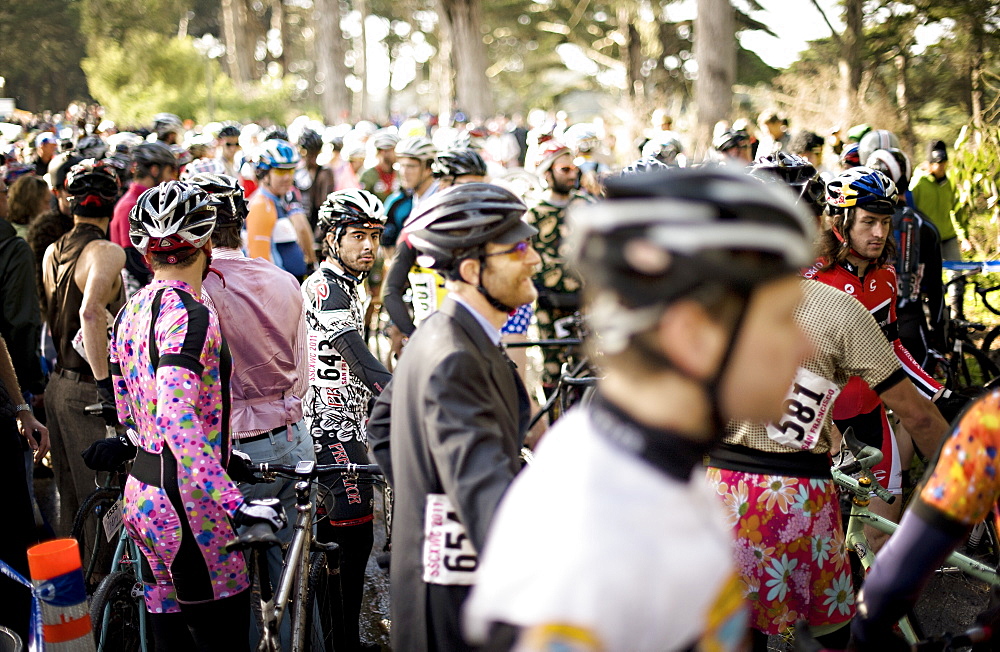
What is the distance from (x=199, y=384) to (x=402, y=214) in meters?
5.46

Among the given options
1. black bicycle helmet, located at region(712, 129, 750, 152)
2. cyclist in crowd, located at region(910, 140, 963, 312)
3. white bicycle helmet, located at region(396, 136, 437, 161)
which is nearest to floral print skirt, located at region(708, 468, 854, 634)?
white bicycle helmet, located at region(396, 136, 437, 161)

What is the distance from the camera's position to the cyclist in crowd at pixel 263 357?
394 cm

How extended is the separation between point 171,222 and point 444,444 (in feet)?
5.39

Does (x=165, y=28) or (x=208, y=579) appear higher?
(x=165, y=28)

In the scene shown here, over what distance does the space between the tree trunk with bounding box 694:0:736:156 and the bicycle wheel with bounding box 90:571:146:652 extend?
13812mm

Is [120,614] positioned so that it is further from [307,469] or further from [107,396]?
[107,396]

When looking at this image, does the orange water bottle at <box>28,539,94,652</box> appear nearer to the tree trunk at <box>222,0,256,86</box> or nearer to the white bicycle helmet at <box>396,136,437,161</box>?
the white bicycle helmet at <box>396,136,437,161</box>

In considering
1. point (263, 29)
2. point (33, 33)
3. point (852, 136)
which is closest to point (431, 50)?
point (263, 29)

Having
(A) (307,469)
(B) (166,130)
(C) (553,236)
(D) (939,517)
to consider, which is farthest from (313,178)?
(D) (939,517)

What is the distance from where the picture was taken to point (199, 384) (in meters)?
3.05

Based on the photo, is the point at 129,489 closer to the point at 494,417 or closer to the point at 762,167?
the point at 494,417

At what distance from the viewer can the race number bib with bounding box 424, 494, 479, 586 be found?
229 cm

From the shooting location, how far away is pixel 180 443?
2965 millimetres

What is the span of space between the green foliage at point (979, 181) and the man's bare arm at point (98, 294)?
8.70 meters
